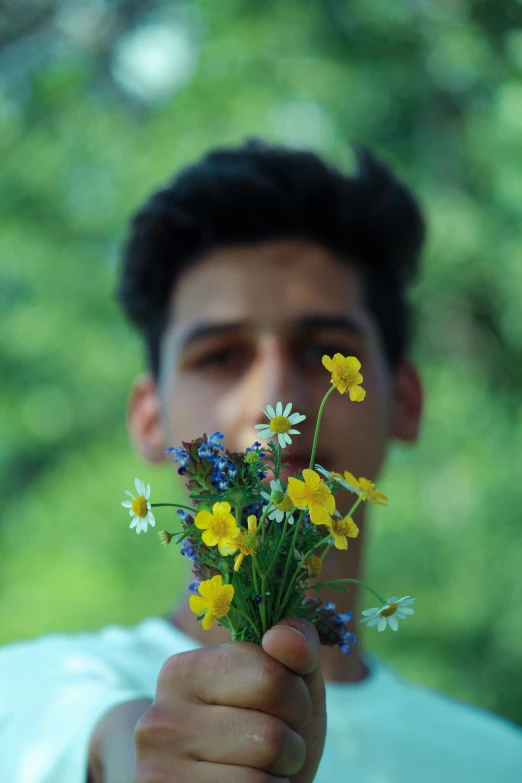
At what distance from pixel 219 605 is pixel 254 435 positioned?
81 cm

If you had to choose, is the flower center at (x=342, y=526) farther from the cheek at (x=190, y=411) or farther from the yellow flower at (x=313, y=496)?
the cheek at (x=190, y=411)

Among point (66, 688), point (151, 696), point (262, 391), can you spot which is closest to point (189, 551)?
point (151, 696)

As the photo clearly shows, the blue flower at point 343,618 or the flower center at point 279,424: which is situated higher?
the flower center at point 279,424

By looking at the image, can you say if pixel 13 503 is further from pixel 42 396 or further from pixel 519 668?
pixel 519 668

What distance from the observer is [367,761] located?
4.78 feet

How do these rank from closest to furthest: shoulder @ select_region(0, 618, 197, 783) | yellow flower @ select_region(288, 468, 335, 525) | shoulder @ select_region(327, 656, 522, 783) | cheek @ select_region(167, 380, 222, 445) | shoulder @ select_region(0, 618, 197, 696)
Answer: yellow flower @ select_region(288, 468, 335, 525) → shoulder @ select_region(0, 618, 197, 783) → shoulder @ select_region(0, 618, 197, 696) → shoulder @ select_region(327, 656, 522, 783) → cheek @ select_region(167, 380, 222, 445)

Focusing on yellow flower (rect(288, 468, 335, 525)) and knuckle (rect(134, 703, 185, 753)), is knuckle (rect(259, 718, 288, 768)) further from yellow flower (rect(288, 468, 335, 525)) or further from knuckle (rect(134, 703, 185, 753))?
yellow flower (rect(288, 468, 335, 525))

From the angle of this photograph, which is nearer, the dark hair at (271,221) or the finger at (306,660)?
the finger at (306,660)

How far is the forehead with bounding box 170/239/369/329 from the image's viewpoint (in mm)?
1749

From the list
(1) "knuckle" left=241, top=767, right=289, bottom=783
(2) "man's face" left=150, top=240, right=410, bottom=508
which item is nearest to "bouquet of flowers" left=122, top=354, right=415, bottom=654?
(1) "knuckle" left=241, top=767, right=289, bottom=783

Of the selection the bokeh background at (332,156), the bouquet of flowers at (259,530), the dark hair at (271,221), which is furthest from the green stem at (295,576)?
the bokeh background at (332,156)

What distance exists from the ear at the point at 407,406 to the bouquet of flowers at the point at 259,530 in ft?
4.38

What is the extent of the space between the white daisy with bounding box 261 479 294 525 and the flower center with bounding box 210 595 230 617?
0.08m

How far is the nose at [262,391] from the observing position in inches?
59.1
